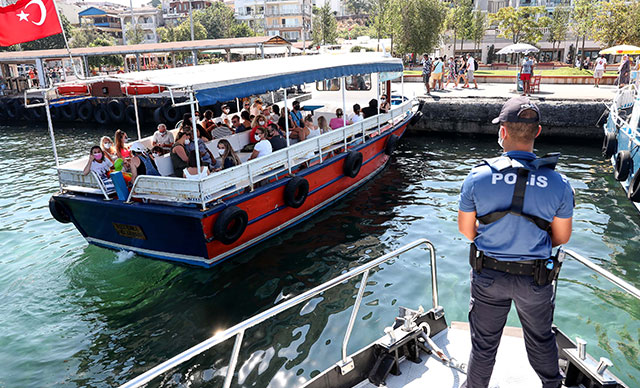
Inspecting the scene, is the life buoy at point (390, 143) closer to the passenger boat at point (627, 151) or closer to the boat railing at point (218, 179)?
the boat railing at point (218, 179)

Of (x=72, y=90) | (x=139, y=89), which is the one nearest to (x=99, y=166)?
(x=72, y=90)

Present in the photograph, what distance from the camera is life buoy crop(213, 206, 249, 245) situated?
737 cm

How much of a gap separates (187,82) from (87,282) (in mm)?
3728

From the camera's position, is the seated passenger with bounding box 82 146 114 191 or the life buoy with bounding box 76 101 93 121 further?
the life buoy with bounding box 76 101 93 121

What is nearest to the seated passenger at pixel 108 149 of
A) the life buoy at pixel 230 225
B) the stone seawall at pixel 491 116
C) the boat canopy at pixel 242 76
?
the boat canopy at pixel 242 76

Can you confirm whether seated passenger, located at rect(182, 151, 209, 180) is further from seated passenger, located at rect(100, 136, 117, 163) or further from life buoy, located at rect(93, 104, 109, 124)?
life buoy, located at rect(93, 104, 109, 124)

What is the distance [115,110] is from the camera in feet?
86.6

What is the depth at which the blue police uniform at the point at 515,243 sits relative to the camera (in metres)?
2.74

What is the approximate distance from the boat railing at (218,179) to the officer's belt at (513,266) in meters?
5.12

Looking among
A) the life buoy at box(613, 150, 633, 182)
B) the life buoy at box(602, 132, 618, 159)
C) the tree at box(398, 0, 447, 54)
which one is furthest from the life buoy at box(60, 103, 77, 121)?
the life buoy at box(613, 150, 633, 182)

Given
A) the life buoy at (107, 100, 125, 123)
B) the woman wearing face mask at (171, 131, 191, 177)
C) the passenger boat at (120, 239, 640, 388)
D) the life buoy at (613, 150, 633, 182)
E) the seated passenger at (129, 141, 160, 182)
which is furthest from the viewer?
the life buoy at (107, 100, 125, 123)

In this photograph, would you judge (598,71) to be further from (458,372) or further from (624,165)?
(458,372)

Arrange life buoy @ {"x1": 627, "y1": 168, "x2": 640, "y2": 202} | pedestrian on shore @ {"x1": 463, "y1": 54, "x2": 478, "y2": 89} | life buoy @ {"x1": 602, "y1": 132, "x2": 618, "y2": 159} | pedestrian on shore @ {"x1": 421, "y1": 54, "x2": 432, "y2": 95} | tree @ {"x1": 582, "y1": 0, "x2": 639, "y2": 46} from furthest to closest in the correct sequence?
tree @ {"x1": 582, "y1": 0, "x2": 639, "y2": 46}, pedestrian on shore @ {"x1": 463, "y1": 54, "x2": 478, "y2": 89}, pedestrian on shore @ {"x1": 421, "y1": 54, "x2": 432, "y2": 95}, life buoy @ {"x1": 602, "y1": 132, "x2": 618, "y2": 159}, life buoy @ {"x1": 627, "y1": 168, "x2": 640, "y2": 202}

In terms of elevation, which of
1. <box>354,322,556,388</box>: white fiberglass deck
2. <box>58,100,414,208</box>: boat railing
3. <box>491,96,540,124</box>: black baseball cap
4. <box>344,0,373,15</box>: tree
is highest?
<box>344,0,373,15</box>: tree
